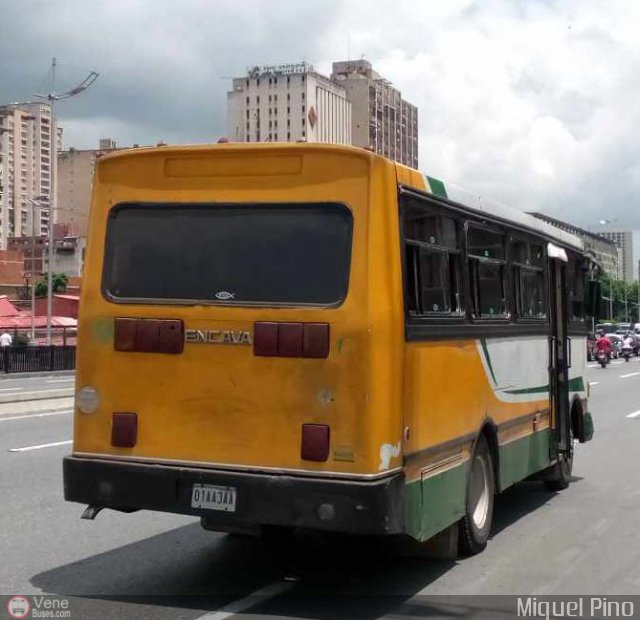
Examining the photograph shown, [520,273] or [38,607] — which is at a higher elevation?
[520,273]

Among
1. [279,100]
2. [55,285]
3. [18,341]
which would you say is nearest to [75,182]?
[55,285]

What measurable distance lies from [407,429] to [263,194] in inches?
71.1

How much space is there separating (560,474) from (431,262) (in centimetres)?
494

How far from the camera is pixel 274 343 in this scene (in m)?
6.11

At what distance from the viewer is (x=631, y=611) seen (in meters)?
6.18

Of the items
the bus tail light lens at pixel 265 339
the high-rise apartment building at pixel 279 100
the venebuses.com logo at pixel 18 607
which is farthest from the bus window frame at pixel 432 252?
the high-rise apartment building at pixel 279 100

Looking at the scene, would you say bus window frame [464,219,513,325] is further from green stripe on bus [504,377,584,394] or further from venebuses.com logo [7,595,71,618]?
venebuses.com logo [7,595,71,618]

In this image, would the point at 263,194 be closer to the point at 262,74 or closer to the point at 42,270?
the point at 262,74

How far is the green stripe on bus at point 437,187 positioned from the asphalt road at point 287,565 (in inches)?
110

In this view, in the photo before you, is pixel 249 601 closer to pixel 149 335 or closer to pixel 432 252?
pixel 149 335

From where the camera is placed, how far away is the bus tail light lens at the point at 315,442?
5.91 m

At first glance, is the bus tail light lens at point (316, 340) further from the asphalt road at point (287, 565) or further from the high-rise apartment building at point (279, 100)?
the high-rise apartment building at point (279, 100)

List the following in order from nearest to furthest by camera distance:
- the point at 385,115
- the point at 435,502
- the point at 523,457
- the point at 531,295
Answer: the point at 435,502 → the point at 523,457 → the point at 531,295 → the point at 385,115

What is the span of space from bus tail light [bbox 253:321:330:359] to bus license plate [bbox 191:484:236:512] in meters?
0.91
